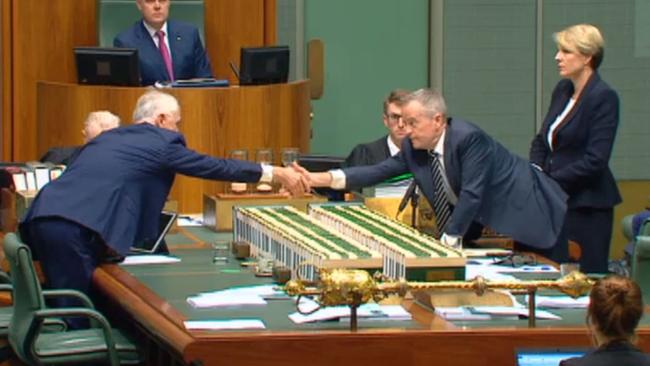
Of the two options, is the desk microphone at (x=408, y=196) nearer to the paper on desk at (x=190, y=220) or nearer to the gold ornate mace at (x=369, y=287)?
the paper on desk at (x=190, y=220)

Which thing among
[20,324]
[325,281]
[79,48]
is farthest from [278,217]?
[79,48]

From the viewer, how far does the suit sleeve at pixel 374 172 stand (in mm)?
8328

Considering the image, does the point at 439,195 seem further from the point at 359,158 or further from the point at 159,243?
the point at 359,158

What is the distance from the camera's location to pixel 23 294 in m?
6.83

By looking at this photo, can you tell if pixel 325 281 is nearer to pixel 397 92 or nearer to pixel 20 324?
pixel 20 324

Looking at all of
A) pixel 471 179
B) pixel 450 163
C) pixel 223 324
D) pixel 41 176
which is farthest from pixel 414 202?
pixel 223 324

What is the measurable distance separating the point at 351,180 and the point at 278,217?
84 centimetres

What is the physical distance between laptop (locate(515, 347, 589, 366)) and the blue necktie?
8.13 feet

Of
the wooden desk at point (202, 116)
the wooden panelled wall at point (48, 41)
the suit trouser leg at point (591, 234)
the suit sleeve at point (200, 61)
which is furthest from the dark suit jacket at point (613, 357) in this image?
the wooden panelled wall at point (48, 41)

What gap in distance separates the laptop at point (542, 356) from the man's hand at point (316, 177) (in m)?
3.21

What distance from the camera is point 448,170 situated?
7.80m

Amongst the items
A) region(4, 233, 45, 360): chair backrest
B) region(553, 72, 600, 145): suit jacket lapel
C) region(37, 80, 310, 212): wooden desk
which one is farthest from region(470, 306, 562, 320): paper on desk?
region(37, 80, 310, 212): wooden desk

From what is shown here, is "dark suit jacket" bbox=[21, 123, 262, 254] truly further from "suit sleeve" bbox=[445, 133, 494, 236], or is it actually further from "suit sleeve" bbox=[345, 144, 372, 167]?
"suit sleeve" bbox=[345, 144, 372, 167]

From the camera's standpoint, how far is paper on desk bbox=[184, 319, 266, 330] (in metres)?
5.83
